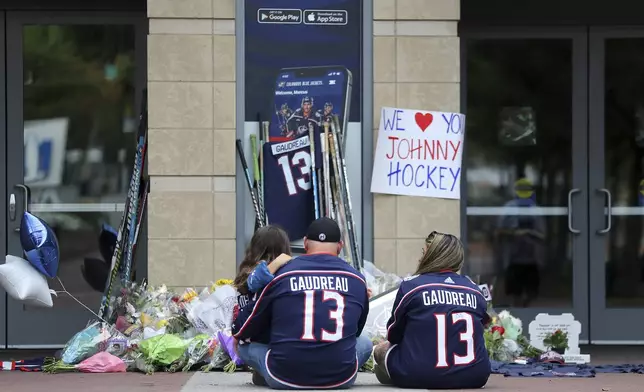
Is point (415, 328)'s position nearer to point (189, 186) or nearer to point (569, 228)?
point (189, 186)

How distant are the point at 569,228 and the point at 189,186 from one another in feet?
11.9

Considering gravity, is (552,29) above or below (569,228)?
above

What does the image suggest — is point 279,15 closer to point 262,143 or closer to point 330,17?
point 330,17

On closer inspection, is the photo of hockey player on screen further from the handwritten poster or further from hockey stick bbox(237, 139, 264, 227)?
the handwritten poster

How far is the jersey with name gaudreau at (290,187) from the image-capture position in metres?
10.2

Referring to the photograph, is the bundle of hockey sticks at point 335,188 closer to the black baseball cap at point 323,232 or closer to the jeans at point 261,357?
the jeans at point 261,357

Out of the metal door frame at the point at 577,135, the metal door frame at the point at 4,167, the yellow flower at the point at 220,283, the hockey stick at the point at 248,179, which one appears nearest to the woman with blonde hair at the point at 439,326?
the yellow flower at the point at 220,283

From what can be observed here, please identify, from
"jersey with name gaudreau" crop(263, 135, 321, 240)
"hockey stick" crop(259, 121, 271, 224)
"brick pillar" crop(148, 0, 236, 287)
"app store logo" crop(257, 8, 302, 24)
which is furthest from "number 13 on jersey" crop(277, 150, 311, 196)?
"app store logo" crop(257, 8, 302, 24)

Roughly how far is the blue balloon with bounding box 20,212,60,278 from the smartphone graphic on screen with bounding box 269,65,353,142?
199 cm

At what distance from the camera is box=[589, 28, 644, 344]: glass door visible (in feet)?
37.6

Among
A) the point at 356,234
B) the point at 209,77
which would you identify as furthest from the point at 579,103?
the point at 209,77

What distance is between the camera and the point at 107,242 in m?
11.2

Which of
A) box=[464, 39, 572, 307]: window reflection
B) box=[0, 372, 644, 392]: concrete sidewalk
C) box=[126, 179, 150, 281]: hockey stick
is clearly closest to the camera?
box=[0, 372, 644, 392]: concrete sidewalk

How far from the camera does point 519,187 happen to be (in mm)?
11617
